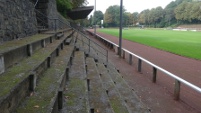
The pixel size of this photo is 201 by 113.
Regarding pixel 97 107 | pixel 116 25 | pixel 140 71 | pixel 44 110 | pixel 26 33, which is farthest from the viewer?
pixel 116 25

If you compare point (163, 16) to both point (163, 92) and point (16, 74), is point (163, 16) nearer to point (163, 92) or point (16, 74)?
point (163, 92)

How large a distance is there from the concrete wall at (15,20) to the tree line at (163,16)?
86.2m

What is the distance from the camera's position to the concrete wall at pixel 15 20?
240 inches

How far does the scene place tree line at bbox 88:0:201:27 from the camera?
103025 mm

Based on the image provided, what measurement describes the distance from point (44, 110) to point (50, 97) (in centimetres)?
49

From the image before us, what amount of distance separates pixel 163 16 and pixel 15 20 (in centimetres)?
12994

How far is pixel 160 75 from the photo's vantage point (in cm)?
965

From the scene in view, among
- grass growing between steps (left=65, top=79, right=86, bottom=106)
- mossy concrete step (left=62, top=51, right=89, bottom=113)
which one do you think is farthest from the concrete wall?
grass growing between steps (left=65, top=79, right=86, bottom=106)

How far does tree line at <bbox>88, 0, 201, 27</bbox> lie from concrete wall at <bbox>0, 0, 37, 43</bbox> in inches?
3392

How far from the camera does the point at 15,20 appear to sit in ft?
23.3

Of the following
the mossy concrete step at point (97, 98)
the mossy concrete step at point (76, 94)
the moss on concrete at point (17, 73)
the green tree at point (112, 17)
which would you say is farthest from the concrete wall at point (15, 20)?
the green tree at point (112, 17)

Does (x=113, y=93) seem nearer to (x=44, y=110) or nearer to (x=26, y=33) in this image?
(x=44, y=110)

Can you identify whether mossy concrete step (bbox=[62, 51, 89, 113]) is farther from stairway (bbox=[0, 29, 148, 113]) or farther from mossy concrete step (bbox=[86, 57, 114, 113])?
mossy concrete step (bbox=[86, 57, 114, 113])

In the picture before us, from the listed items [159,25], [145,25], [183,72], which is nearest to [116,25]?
[145,25]
